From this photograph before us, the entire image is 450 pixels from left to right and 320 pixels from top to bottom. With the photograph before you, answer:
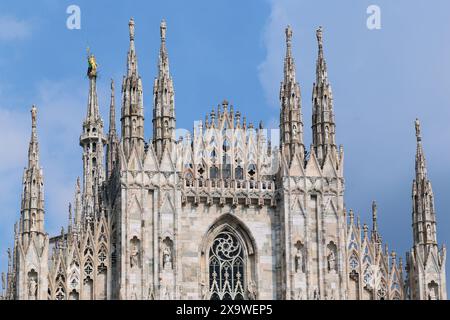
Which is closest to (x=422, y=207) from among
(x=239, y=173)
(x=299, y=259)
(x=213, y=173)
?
(x=299, y=259)

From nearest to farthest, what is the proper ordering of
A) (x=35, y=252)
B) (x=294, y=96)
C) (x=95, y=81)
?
(x=35, y=252), (x=294, y=96), (x=95, y=81)

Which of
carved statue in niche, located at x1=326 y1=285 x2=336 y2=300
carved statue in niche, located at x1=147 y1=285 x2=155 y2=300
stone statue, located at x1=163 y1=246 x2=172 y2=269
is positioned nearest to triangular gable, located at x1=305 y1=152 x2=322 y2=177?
carved statue in niche, located at x1=326 y1=285 x2=336 y2=300

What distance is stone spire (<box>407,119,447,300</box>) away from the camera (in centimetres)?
7000

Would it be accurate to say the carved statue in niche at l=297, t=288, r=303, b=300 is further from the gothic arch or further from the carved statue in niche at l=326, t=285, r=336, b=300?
the gothic arch

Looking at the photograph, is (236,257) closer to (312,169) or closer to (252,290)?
(252,290)

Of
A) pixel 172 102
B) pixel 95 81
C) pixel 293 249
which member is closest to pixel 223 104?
pixel 172 102

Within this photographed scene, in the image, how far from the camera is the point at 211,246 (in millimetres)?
70625

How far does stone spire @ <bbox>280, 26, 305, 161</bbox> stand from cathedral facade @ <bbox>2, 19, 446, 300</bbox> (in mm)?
42

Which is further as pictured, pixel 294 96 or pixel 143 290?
pixel 294 96

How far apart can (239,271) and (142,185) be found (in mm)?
5433

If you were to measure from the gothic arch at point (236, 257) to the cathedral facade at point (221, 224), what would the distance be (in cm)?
4

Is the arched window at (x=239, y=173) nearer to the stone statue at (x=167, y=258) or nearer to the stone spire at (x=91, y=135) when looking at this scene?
the stone statue at (x=167, y=258)

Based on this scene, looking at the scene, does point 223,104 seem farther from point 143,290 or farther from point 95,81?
point 95,81

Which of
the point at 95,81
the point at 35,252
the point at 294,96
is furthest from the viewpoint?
the point at 95,81
